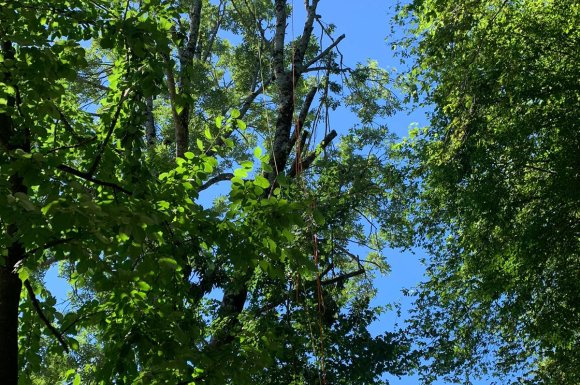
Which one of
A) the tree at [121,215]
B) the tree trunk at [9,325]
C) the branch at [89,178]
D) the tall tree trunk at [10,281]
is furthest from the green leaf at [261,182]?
the tree trunk at [9,325]

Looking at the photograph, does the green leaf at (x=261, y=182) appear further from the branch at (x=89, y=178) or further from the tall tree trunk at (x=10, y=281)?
the tall tree trunk at (x=10, y=281)

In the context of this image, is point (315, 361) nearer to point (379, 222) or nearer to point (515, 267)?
point (515, 267)

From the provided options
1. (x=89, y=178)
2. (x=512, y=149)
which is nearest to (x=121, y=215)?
(x=89, y=178)

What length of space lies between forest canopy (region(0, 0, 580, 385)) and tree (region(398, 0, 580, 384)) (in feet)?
0.13

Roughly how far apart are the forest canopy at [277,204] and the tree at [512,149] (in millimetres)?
40

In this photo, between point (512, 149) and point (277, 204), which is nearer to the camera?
point (277, 204)

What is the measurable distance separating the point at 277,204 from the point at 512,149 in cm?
711

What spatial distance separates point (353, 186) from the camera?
1293cm

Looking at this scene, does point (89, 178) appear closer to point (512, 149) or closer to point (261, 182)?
point (261, 182)

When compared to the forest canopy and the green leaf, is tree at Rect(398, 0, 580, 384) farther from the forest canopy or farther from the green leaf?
the green leaf

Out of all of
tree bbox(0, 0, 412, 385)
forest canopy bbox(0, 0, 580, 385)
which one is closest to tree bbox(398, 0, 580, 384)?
forest canopy bbox(0, 0, 580, 385)

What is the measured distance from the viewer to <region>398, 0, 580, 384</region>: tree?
1000 cm

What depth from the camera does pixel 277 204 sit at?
430cm

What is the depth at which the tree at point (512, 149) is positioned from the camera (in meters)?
10.0
